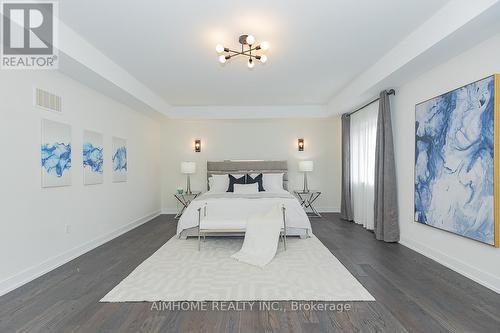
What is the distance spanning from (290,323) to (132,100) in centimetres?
445

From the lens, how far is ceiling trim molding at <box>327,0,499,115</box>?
8.09 ft

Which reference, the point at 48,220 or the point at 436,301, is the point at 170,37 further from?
the point at 436,301

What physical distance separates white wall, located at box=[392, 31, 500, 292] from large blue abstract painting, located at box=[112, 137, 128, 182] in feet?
16.0

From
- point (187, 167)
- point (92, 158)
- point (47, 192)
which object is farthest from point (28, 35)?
point (187, 167)

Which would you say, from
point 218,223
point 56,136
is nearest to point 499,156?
point 218,223

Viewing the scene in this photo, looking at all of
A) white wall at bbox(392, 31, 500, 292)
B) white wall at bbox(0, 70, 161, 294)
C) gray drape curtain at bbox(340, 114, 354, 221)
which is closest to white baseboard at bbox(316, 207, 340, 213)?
gray drape curtain at bbox(340, 114, 354, 221)

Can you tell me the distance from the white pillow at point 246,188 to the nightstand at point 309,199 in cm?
131

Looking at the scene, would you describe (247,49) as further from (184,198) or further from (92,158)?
(184,198)

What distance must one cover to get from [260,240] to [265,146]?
3.78 metres

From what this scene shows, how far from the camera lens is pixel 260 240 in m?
3.83

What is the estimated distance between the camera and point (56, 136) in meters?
3.50

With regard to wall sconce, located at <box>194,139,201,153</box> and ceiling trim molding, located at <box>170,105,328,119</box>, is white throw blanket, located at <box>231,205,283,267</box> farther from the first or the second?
wall sconce, located at <box>194,139,201,153</box>

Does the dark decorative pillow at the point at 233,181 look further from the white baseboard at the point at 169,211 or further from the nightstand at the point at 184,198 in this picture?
the white baseboard at the point at 169,211

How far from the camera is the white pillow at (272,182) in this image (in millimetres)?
6223
